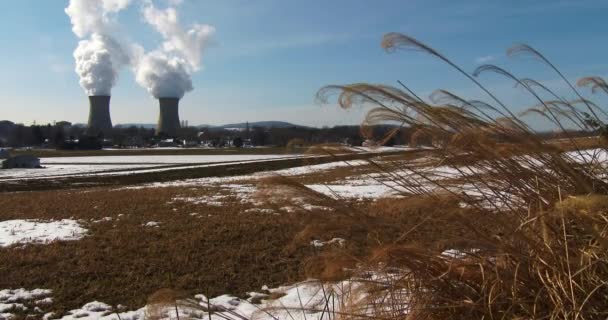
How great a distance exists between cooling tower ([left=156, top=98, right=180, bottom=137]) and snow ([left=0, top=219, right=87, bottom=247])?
77.6 m

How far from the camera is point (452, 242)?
5.87ft

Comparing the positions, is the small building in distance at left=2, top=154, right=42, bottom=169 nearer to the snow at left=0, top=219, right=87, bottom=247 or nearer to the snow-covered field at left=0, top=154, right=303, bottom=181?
the snow-covered field at left=0, top=154, right=303, bottom=181

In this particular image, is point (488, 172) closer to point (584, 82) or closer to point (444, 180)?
point (444, 180)

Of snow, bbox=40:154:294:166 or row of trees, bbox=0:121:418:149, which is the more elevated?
row of trees, bbox=0:121:418:149

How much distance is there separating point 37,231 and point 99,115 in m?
80.7

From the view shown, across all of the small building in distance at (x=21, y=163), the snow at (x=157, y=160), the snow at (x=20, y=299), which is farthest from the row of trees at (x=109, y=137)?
the snow at (x=20, y=299)

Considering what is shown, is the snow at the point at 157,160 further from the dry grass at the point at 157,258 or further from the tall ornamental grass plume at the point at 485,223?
the tall ornamental grass plume at the point at 485,223

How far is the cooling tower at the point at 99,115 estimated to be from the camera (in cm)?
8075

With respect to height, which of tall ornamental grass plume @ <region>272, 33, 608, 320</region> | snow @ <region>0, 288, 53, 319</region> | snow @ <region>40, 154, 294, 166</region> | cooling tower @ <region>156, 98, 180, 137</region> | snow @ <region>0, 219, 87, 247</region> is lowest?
snow @ <region>40, 154, 294, 166</region>

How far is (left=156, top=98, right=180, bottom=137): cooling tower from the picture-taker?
85675 mm

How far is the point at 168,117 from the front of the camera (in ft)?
294

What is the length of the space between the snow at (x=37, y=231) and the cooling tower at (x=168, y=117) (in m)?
77.6

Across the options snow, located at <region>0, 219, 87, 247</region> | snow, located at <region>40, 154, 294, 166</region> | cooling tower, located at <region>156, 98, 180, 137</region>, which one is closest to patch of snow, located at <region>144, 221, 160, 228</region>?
snow, located at <region>0, 219, 87, 247</region>

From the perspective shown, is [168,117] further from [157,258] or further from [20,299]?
[20,299]
